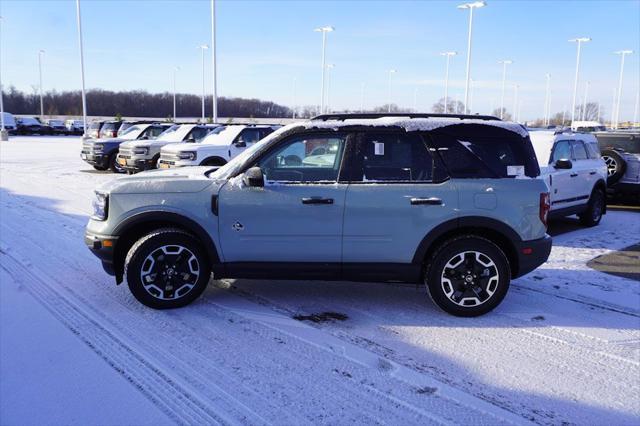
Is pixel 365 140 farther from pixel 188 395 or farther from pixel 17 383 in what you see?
pixel 17 383

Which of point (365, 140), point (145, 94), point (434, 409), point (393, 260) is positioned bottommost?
point (434, 409)

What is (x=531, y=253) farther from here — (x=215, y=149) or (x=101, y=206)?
(x=215, y=149)

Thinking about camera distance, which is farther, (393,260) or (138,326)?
(393,260)

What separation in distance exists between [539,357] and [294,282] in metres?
2.81

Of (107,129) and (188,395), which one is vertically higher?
(107,129)

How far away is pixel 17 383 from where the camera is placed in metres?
3.68

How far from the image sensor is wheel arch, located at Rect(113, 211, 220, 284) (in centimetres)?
517

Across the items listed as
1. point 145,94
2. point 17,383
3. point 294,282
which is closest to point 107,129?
point 294,282

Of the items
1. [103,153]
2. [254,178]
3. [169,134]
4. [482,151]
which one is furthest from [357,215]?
[103,153]

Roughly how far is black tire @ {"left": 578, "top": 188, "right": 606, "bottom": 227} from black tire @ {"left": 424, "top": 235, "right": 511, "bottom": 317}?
240 inches

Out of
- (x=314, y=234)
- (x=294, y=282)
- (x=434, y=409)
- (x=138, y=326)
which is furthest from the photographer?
(x=294, y=282)

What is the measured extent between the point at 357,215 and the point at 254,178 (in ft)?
3.34

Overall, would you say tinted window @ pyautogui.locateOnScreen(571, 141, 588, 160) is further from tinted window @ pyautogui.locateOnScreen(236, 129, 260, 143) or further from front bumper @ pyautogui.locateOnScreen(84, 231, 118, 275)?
front bumper @ pyautogui.locateOnScreen(84, 231, 118, 275)

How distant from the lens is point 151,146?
16.0m
